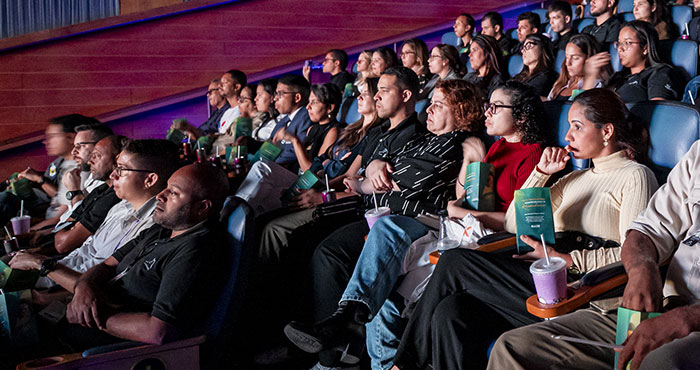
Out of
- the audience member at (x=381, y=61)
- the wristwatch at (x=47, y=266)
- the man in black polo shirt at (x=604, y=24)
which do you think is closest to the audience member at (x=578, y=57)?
the man in black polo shirt at (x=604, y=24)

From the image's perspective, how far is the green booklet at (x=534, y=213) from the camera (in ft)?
5.04

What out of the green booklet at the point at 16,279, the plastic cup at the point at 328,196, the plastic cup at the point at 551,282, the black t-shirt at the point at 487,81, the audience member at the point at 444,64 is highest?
the audience member at the point at 444,64

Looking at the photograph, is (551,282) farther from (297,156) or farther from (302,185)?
(297,156)

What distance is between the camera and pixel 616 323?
51.4 inches

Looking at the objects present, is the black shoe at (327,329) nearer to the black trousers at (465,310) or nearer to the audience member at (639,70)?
the black trousers at (465,310)

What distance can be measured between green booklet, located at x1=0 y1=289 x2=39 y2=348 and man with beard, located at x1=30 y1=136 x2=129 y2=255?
2.78 feet

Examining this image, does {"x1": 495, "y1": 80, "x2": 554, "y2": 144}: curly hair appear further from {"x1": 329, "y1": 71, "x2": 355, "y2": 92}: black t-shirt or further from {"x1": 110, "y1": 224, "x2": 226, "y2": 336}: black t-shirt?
{"x1": 329, "y1": 71, "x2": 355, "y2": 92}: black t-shirt

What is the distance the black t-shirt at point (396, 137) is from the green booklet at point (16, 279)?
142cm

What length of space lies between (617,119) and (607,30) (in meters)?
2.93

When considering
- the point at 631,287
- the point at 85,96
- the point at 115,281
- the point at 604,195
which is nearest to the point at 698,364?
the point at 631,287

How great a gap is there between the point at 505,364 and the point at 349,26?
5.50 meters

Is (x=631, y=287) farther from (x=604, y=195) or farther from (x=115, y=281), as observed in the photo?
(x=115, y=281)

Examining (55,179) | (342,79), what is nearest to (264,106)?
(342,79)

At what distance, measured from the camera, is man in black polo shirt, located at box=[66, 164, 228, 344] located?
1.56 meters
